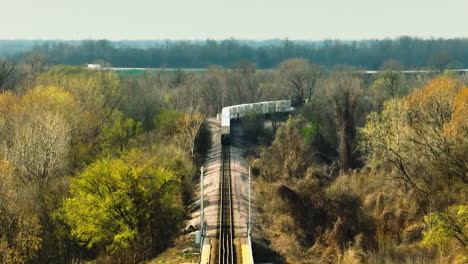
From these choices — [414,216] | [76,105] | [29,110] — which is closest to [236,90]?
[76,105]

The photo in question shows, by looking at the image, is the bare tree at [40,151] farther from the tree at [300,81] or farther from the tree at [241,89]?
the tree at [300,81]

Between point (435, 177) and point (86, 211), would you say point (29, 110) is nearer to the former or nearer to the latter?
point (86, 211)

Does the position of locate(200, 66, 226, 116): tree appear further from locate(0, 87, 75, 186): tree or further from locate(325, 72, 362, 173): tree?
locate(0, 87, 75, 186): tree

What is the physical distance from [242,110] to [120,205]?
4776cm

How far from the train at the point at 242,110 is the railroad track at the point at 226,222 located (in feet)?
40.1

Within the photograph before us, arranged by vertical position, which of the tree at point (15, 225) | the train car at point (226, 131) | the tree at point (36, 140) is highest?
the tree at point (36, 140)

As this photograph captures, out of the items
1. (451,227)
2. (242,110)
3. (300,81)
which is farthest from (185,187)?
(300,81)

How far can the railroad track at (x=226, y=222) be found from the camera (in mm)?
33062

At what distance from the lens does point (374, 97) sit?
7694 cm

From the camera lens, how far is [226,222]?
1558 inches

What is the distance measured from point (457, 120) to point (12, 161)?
99.4 feet

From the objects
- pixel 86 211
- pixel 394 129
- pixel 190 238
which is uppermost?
pixel 394 129

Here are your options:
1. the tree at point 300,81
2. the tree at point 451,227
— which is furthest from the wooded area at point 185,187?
the tree at point 300,81

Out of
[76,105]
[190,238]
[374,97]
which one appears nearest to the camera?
[190,238]
